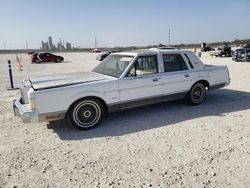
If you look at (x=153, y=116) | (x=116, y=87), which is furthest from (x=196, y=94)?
(x=116, y=87)

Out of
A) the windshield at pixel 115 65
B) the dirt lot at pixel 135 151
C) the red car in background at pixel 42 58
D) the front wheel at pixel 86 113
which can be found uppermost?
the windshield at pixel 115 65

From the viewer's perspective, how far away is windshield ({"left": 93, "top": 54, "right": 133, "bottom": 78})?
215 inches

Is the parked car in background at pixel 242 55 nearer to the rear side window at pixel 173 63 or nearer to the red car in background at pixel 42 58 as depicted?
the rear side window at pixel 173 63

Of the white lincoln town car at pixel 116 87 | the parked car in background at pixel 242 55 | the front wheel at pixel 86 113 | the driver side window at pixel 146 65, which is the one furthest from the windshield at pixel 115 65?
the parked car in background at pixel 242 55

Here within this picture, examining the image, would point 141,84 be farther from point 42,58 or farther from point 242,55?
point 42,58

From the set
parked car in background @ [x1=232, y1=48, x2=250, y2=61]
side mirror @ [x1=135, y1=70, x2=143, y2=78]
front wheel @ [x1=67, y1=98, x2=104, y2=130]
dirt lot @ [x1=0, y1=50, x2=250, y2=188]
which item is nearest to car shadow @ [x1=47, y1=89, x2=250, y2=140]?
dirt lot @ [x1=0, y1=50, x2=250, y2=188]

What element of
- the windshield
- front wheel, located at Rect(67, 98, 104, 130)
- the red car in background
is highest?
the windshield

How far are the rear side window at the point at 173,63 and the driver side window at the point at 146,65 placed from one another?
312mm

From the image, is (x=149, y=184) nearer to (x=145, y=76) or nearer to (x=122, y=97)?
(x=122, y=97)

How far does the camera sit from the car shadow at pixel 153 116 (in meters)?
4.74

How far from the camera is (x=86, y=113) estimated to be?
4.90 meters

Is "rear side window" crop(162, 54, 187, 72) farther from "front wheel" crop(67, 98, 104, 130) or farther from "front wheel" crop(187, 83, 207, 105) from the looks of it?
"front wheel" crop(67, 98, 104, 130)

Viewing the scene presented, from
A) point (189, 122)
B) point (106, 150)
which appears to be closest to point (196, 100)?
point (189, 122)

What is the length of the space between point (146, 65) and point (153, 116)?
125 centimetres
